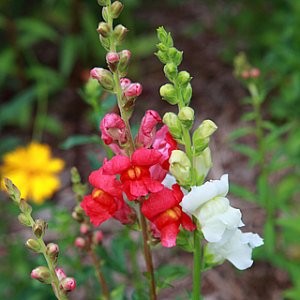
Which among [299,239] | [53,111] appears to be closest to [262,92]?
[299,239]

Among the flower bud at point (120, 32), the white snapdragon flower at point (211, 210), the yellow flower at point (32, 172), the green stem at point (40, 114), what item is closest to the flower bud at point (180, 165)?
the white snapdragon flower at point (211, 210)

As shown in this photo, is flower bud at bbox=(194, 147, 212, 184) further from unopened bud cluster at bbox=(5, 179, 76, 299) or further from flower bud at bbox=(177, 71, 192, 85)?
unopened bud cluster at bbox=(5, 179, 76, 299)

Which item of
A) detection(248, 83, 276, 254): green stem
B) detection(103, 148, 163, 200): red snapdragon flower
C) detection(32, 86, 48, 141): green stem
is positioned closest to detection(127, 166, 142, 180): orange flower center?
detection(103, 148, 163, 200): red snapdragon flower

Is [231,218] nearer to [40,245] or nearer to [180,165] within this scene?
[180,165]

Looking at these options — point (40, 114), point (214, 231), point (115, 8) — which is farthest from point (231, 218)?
point (40, 114)

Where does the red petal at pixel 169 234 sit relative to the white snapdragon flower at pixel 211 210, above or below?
below

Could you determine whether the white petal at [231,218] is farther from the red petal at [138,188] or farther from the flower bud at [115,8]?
the flower bud at [115,8]

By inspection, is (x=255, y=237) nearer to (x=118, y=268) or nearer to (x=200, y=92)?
(x=118, y=268)
